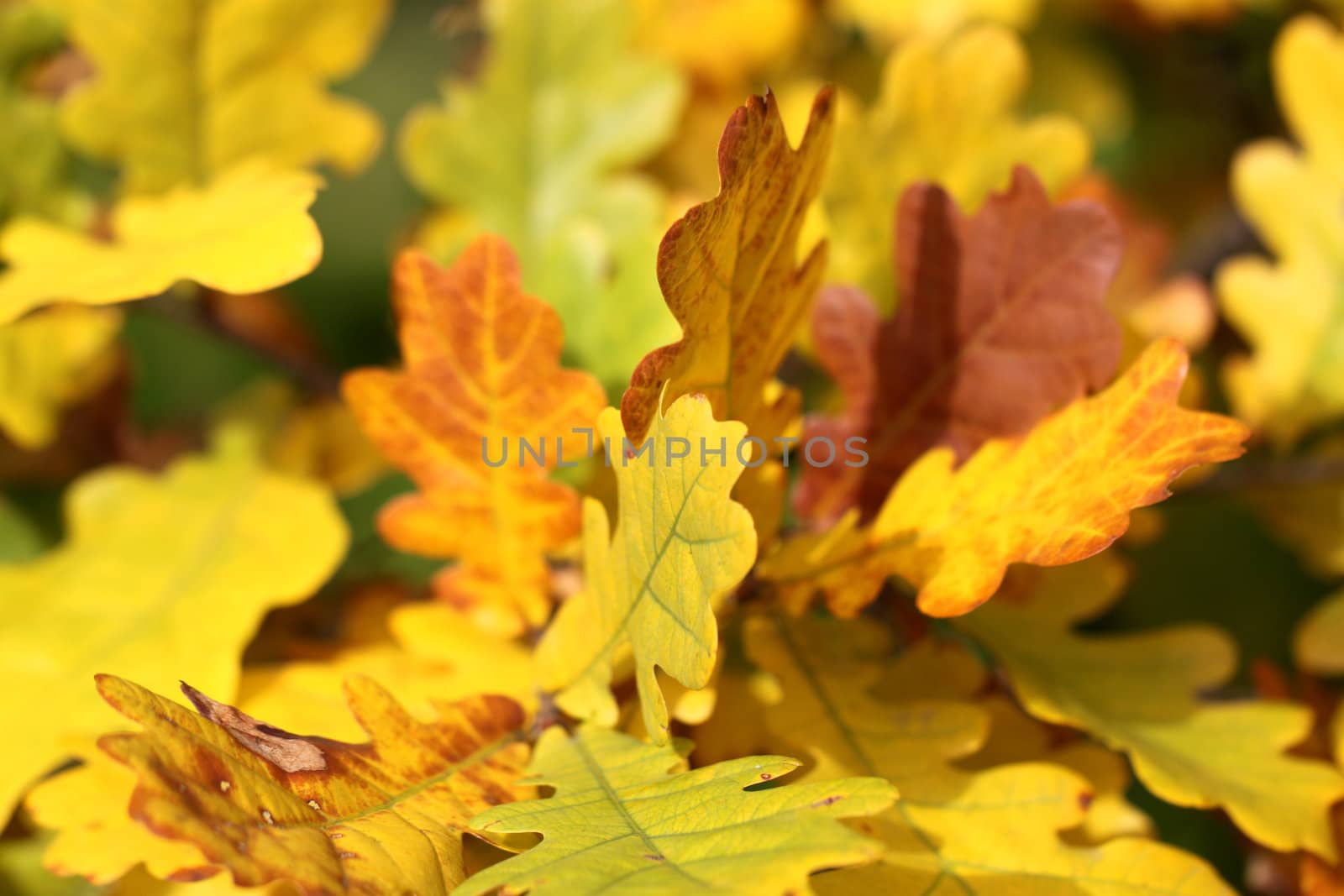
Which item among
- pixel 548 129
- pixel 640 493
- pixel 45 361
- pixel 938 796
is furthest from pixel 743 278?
pixel 45 361

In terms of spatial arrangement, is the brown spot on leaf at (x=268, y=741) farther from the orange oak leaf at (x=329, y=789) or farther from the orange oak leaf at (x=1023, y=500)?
the orange oak leaf at (x=1023, y=500)

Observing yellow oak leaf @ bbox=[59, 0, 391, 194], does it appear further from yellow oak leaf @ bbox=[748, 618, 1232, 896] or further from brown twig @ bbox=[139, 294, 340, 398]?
yellow oak leaf @ bbox=[748, 618, 1232, 896]

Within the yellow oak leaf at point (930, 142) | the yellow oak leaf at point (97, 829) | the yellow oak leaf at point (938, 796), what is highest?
the yellow oak leaf at point (930, 142)

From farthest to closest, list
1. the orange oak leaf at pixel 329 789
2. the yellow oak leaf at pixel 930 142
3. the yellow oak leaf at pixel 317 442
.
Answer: the yellow oak leaf at pixel 317 442
the yellow oak leaf at pixel 930 142
the orange oak leaf at pixel 329 789

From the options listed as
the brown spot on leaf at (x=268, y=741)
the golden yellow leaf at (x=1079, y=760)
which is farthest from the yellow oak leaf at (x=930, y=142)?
the brown spot on leaf at (x=268, y=741)

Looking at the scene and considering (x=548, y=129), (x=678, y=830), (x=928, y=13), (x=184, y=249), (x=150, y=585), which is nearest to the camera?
(x=678, y=830)

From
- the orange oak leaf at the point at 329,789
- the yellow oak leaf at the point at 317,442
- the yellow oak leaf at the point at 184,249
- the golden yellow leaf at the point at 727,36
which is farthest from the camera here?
the golden yellow leaf at the point at 727,36

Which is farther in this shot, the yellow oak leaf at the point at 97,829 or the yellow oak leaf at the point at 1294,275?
the yellow oak leaf at the point at 1294,275

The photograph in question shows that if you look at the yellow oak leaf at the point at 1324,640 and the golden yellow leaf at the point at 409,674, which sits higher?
the golden yellow leaf at the point at 409,674

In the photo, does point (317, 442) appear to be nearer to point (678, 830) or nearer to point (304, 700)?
point (304, 700)
